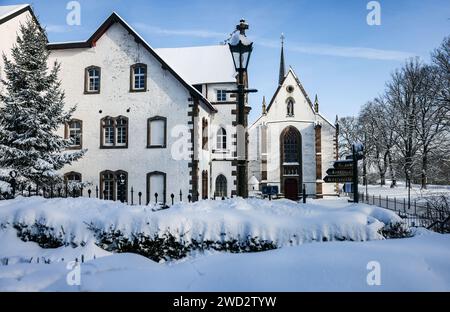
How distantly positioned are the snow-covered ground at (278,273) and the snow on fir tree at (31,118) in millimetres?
11415

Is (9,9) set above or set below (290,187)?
above

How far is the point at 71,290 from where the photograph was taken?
3.32 meters

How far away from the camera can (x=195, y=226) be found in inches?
201

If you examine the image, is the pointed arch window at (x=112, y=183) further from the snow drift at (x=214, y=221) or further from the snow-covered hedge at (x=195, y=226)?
the snow-covered hedge at (x=195, y=226)

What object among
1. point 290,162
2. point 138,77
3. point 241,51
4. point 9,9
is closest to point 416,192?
point 290,162

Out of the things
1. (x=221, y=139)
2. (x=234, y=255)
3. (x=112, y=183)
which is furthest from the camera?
(x=221, y=139)

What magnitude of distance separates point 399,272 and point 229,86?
68.8 ft

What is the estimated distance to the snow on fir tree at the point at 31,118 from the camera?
13.6 meters

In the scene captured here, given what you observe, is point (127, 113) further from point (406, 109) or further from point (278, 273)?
point (406, 109)

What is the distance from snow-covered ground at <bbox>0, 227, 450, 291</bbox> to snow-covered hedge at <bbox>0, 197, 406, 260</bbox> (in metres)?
0.74

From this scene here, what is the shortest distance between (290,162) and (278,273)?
29391mm

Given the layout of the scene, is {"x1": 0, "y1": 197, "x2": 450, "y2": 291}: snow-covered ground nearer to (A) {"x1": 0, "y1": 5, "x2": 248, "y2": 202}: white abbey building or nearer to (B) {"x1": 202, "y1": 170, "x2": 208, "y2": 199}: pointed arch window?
(A) {"x1": 0, "y1": 5, "x2": 248, "y2": 202}: white abbey building

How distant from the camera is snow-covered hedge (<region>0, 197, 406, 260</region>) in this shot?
4.89 m
